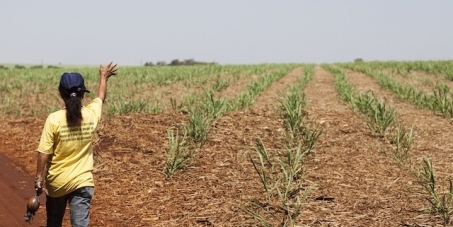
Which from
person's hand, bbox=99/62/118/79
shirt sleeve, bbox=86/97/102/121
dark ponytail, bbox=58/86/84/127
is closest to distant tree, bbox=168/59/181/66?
person's hand, bbox=99/62/118/79

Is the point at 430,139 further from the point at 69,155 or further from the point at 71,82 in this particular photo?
the point at 71,82

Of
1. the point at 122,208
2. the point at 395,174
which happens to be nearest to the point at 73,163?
the point at 122,208

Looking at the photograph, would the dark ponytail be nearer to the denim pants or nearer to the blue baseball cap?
the blue baseball cap

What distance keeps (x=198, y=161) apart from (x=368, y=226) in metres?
3.05

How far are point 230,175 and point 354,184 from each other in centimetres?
157

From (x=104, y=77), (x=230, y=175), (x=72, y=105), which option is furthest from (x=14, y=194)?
(x=72, y=105)

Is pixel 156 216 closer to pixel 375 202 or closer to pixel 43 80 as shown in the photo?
pixel 375 202

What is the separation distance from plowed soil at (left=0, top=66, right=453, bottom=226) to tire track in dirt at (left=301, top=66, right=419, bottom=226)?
0.01 meters

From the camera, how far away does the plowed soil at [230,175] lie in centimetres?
538

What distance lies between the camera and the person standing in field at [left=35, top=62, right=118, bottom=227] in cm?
397

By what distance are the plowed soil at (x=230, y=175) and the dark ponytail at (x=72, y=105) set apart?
190 cm

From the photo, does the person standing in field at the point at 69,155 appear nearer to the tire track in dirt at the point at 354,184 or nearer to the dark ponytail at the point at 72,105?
the dark ponytail at the point at 72,105

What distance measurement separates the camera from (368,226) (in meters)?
4.88

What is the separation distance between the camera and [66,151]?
4.07 m
